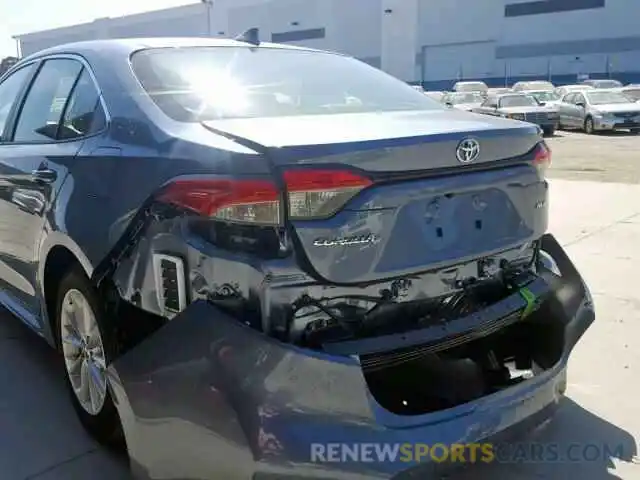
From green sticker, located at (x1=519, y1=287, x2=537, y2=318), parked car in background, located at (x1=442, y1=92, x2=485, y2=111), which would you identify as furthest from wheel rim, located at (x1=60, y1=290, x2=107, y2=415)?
parked car in background, located at (x1=442, y1=92, x2=485, y2=111)

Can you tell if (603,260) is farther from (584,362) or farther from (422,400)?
(422,400)

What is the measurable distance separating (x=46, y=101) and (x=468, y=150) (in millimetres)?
2274

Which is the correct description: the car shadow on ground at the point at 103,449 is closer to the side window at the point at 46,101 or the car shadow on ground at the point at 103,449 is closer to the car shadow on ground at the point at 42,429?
the car shadow on ground at the point at 42,429

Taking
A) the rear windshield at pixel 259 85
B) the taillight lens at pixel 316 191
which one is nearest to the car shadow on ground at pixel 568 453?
the taillight lens at pixel 316 191

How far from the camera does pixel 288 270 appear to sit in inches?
79.2

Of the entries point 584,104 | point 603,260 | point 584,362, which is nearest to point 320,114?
point 584,362

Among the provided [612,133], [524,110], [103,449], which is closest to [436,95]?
[524,110]

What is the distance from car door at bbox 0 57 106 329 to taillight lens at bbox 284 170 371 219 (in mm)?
1211

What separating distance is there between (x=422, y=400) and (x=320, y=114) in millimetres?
1187

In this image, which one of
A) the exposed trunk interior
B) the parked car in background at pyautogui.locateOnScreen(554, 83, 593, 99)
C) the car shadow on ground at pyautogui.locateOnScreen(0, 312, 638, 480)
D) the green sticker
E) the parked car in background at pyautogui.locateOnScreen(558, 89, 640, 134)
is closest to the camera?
the exposed trunk interior

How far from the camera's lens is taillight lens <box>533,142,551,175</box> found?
8.67 feet

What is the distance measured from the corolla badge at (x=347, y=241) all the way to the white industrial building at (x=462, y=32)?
5457 cm

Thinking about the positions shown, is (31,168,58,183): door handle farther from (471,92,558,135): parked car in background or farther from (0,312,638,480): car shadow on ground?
(471,92,558,135): parked car in background

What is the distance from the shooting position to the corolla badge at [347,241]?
2.03m
